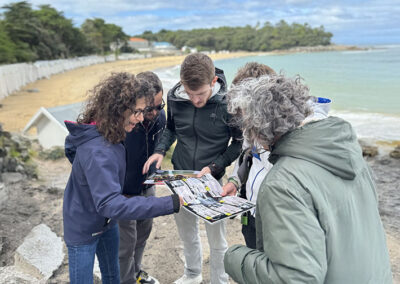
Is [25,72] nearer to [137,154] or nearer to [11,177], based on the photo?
[11,177]

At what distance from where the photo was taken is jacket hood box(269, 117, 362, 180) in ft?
4.09

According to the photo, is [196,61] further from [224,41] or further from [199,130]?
[224,41]

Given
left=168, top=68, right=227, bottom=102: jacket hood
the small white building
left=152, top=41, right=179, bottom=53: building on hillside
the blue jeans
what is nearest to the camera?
the blue jeans

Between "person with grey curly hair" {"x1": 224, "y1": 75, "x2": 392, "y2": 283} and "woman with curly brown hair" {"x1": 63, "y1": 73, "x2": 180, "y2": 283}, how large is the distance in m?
0.67

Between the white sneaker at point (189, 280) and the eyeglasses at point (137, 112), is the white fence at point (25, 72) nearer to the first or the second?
the white sneaker at point (189, 280)

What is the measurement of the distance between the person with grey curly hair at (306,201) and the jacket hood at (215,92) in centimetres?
116

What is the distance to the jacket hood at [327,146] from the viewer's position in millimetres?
1245

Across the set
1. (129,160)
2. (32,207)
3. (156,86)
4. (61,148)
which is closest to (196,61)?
(156,86)

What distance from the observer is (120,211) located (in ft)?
5.82

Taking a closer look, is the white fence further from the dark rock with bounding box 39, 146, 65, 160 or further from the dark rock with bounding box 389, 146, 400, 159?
the dark rock with bounding box 389, 146, 400, 159

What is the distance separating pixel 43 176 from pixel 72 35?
51917 mm

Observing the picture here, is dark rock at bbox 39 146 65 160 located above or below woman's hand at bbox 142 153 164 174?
below

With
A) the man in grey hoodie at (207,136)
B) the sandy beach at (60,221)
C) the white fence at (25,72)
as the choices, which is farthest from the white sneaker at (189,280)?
the white fence at (25,72)

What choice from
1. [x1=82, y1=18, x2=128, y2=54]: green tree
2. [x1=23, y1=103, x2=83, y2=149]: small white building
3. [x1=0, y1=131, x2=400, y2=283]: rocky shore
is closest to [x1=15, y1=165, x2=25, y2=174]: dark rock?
[x1=0, y1=131, x2=400, y2=283]: rocky shore
